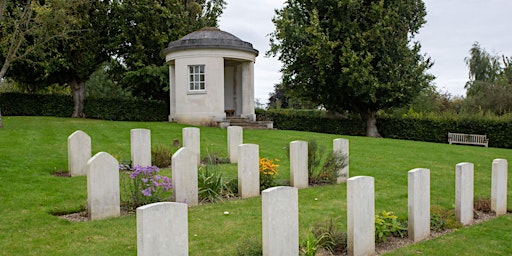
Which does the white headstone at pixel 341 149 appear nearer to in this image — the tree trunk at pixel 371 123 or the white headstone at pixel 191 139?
the white headstone at pixel 191 139

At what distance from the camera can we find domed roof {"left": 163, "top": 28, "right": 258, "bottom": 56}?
21906 millimetres

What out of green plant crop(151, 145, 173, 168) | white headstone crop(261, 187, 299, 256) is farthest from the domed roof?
white headstone crop(261, 187, 299, 256)

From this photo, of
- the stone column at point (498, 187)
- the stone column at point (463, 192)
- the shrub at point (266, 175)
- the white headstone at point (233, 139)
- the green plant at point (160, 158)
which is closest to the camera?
the stone column at point (463, 192)

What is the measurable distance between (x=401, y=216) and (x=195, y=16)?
25179 millimetres

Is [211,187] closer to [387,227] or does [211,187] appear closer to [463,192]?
[387,227]

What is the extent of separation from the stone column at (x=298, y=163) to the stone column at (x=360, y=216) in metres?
3.62

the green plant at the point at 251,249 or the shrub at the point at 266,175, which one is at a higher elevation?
the shrub at the point at 266,175

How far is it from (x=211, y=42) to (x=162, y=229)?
18997mm

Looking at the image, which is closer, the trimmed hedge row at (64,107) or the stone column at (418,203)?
the stone column at (418,203)

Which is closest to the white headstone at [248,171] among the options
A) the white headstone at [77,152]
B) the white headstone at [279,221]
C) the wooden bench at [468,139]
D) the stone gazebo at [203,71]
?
the white headstone at [279,221]

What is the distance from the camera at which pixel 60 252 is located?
5074 mm

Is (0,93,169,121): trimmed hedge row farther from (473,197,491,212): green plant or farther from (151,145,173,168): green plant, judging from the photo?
(473,197,491,212): green plant

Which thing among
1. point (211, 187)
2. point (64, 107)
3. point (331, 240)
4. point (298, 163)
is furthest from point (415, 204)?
point (64, 107)

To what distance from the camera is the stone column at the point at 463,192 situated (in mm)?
6805
